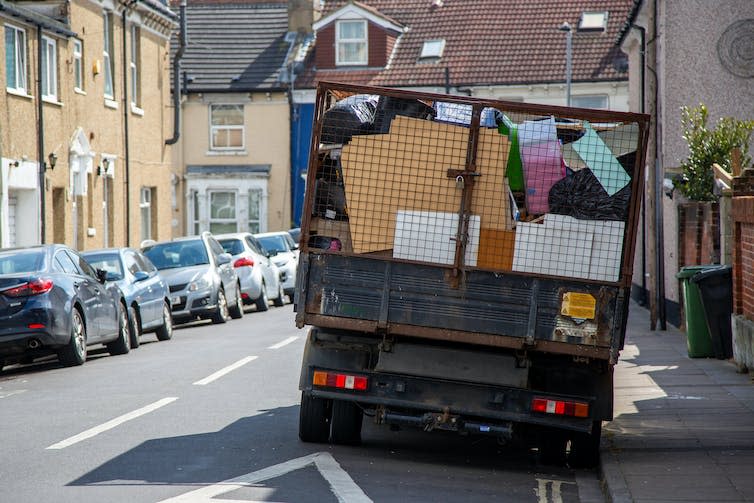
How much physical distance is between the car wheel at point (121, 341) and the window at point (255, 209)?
31165 mm

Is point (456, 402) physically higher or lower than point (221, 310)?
higher

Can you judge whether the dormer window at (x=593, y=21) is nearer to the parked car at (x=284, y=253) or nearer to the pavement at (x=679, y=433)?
the parked car at (x=284, y=253)

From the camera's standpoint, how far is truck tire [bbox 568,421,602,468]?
9.91 m

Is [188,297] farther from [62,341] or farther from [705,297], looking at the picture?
[705,297]

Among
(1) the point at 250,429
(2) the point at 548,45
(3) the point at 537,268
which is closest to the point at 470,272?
(3) the point at 537,268

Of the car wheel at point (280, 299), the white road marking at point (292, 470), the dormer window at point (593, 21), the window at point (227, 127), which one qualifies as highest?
the dormer window at point (593, 21)

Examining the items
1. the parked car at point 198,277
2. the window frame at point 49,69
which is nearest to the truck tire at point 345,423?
the parked car at point 198,277

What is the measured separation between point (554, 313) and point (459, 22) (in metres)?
42.2

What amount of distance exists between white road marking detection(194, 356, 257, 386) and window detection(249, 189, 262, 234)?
32.8 metres

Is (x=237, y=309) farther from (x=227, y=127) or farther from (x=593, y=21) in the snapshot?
(x=593, y=21)

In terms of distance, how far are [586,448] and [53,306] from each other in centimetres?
813

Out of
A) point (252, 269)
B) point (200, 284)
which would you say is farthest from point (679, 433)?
point (252, 269)

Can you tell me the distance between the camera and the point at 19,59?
27516mm

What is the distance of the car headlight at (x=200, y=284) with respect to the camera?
25.0 m
